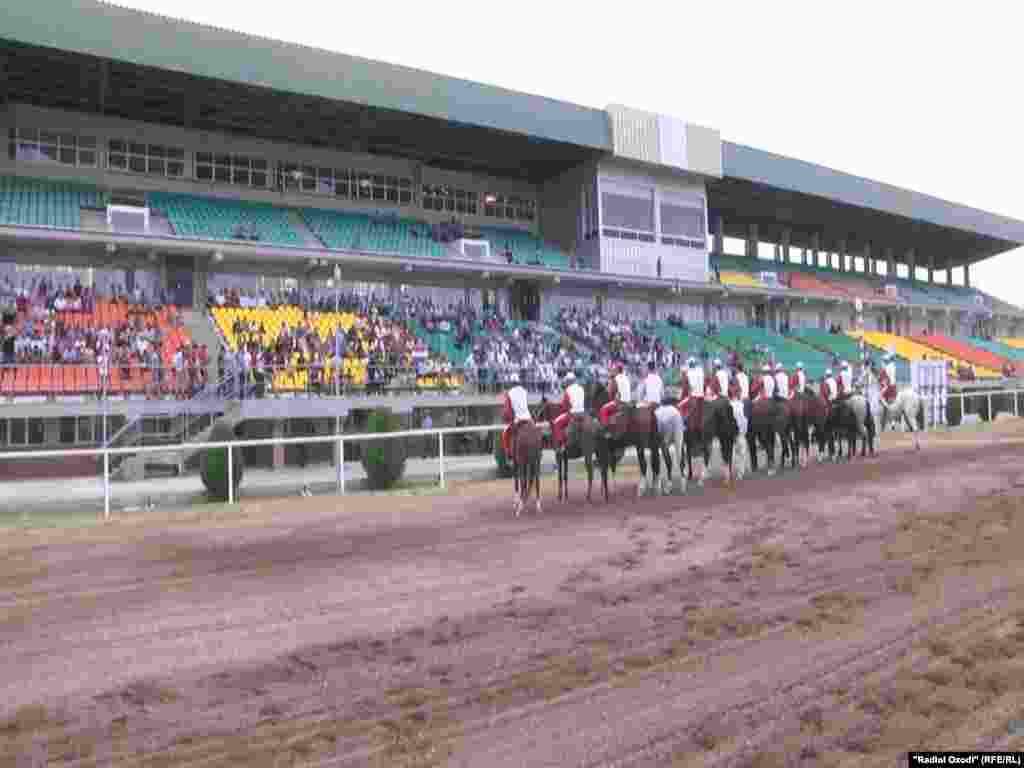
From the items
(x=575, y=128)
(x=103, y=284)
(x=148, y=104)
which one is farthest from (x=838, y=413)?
(x=148, y=104)

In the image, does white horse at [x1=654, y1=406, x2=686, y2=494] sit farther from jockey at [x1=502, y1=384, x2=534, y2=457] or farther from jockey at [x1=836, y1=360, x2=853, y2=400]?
jockey at [x1=836, y1=360, x2=853, y2=400]

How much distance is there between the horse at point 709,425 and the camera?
47.7 ft

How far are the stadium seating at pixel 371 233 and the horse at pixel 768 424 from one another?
15914 mm

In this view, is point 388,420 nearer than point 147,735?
No

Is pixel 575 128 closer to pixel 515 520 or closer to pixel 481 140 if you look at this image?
pixel 481 140

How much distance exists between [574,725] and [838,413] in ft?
53.6

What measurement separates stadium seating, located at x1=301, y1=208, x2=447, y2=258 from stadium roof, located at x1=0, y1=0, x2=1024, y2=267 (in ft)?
10.0

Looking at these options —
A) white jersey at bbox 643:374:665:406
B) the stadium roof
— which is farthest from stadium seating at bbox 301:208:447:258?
white jersey at bbox 643:374:665:406

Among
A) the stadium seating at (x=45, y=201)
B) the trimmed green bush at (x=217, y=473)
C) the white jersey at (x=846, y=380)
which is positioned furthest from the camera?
the stadium seating at (x=45, y=201)

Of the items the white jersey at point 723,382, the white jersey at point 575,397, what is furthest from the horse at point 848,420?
the white jersey at point 575,397

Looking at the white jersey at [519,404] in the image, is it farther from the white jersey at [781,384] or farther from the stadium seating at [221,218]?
the stadium seating at [221,218]

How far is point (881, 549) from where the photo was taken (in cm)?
840

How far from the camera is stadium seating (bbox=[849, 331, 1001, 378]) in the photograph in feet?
145

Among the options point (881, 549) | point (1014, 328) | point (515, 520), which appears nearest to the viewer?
point (881, 549)
